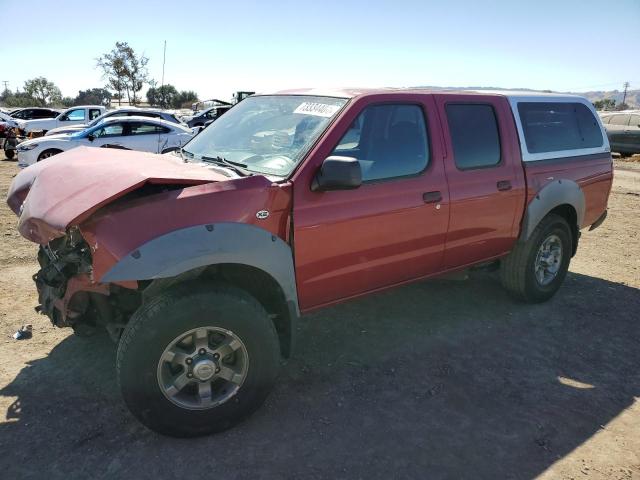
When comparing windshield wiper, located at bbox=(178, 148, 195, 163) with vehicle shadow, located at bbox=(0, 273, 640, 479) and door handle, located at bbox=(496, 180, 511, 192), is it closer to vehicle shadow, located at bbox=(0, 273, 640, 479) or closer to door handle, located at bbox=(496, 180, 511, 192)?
vehicle shadow, located at bbox=(0, 273, 640, 479)

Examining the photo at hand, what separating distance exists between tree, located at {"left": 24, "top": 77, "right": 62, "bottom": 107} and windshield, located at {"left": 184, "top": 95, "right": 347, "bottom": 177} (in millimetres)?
56894

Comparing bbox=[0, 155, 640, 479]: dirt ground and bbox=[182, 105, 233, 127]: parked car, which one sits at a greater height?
bbox=[182, 105, 233, 127]: parked car

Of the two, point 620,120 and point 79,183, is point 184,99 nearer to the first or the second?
point 620,120

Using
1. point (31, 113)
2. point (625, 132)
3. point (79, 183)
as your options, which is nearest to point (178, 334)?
point (79, 183)

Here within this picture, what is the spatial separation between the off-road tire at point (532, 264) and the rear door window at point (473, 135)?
0.96m

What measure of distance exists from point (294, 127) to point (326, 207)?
674mm

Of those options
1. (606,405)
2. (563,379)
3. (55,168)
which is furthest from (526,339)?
(55,168)

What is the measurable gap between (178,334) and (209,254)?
458 millimetres

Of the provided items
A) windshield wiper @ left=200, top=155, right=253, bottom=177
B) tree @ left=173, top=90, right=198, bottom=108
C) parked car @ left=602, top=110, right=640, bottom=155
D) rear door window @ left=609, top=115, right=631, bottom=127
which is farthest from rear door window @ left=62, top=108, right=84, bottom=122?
tree @ left=173, top=90, right=198, bottom=108

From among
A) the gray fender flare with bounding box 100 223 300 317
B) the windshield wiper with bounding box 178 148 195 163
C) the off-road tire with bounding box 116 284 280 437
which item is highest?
the windshield wiper with bounding box 178 148 195 163

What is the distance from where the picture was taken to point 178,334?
2.65 meters

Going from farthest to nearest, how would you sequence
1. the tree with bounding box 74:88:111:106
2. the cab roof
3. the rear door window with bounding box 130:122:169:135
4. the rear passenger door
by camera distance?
the tree with bounding box 74:88:111:106, the rear door window with bounding box 130:122:169:135, the rear passenger door, the cab roof

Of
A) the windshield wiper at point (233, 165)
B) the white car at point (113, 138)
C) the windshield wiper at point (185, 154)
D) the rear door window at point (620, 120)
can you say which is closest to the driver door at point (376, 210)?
the windshield wiper at point (233, 165)

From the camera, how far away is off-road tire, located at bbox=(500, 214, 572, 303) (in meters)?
4.58
